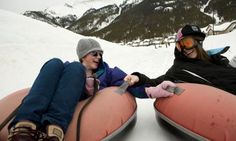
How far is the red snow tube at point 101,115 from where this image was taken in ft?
6.86

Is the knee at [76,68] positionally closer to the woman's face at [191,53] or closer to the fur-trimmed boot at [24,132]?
the fur-trimmed boot at [24,132]

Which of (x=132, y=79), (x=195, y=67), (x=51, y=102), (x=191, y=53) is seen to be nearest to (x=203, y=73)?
(x=195, y=67)

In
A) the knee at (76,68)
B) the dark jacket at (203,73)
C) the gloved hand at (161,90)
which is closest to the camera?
the knee at (76,68)

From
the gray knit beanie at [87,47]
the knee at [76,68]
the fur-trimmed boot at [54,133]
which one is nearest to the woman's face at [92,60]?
the gray knit beanie at [87,47]

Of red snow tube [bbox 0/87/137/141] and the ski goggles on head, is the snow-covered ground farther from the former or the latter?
the ski goggles on head

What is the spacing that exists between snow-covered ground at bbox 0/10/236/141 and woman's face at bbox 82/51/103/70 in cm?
72

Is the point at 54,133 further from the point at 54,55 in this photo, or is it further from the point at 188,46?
the point at 54,55

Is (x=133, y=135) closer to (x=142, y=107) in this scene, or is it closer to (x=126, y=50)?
(x=142, y=107)

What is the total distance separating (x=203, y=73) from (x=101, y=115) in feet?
3.58

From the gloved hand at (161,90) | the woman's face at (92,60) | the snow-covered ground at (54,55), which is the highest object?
the woman's face at (92,60)

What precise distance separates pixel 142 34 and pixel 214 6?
26923mm

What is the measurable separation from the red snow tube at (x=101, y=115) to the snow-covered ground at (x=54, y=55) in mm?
251

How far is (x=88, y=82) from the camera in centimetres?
252

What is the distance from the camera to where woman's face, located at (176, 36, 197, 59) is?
296 cm
